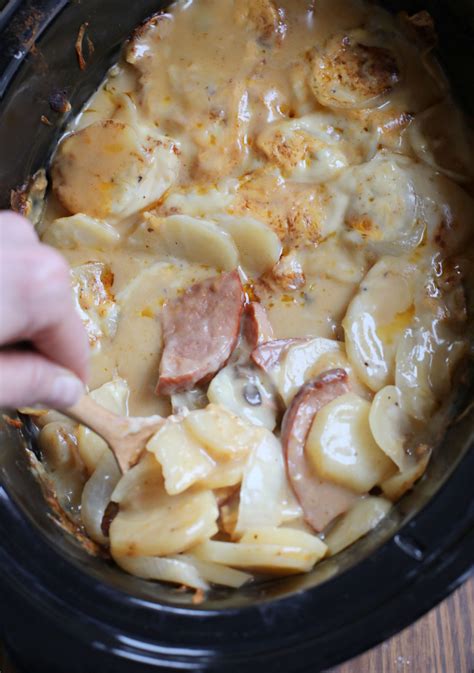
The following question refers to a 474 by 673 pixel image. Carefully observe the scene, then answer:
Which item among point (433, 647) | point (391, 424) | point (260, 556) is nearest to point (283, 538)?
point (260, 556)

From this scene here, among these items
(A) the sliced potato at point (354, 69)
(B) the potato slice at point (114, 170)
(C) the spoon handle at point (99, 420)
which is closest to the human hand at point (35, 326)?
(C) the spoon handle at point (99, 420)

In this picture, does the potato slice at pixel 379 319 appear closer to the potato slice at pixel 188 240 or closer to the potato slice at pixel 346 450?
the potato slice at pixel 346 450

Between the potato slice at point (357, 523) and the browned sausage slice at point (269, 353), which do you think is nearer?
the potato slice at point (357, 523)

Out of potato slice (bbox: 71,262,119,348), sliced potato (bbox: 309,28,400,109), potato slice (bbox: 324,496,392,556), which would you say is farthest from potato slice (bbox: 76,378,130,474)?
sliced potato (bbox: 309,28,400,109)

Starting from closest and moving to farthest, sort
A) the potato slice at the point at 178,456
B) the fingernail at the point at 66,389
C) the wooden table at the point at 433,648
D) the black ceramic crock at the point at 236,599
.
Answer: the fingernail at the point at 66,389 → the black ceramic crock at the point at 236,599 → the potato slice at the point at 178,456 → the wooden table at the point at 433,648

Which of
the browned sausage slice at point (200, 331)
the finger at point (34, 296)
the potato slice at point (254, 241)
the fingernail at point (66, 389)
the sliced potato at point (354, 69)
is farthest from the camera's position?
the sliced potato at point (354, 69)

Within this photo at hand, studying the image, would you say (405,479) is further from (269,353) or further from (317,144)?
(317,144)

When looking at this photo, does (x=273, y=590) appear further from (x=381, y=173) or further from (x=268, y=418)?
(x=381, y=173)
